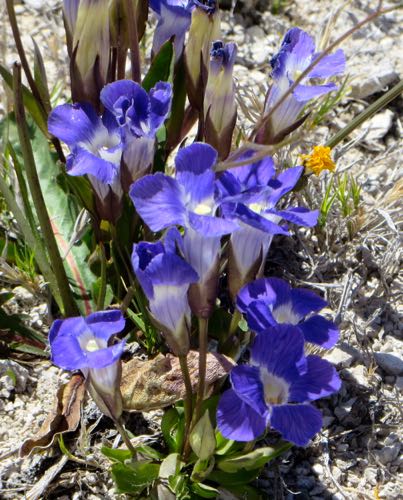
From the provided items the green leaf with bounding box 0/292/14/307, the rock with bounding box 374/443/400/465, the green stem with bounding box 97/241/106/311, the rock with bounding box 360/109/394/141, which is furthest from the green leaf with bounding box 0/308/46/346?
the rock with bounding box 360/109/394/141

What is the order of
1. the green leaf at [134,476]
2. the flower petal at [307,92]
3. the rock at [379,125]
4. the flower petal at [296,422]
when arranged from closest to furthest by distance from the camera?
the flower petal at [296,422]
the green leaf at [134,476]
the flower petal at [307,92]
the rock at [379,125]

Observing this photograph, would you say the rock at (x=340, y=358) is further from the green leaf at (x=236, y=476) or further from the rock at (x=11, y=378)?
the rock at (x=11, y=378)

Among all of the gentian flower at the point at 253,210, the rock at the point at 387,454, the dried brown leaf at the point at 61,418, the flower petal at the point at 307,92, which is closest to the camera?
the gentian flower at the point at 253,210

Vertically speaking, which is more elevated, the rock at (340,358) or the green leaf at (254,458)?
the green leaf at (254,458)

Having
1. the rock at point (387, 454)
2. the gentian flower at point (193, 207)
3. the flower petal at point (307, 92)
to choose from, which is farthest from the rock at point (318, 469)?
the flower petal at point (307, 92)

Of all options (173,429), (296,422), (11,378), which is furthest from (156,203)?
(11,378)

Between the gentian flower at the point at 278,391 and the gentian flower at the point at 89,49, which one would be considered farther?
the gentian flower at the point at 89,49

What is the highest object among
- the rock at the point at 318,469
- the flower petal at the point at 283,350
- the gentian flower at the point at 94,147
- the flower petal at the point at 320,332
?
the gentian flower at the point at 94,147
